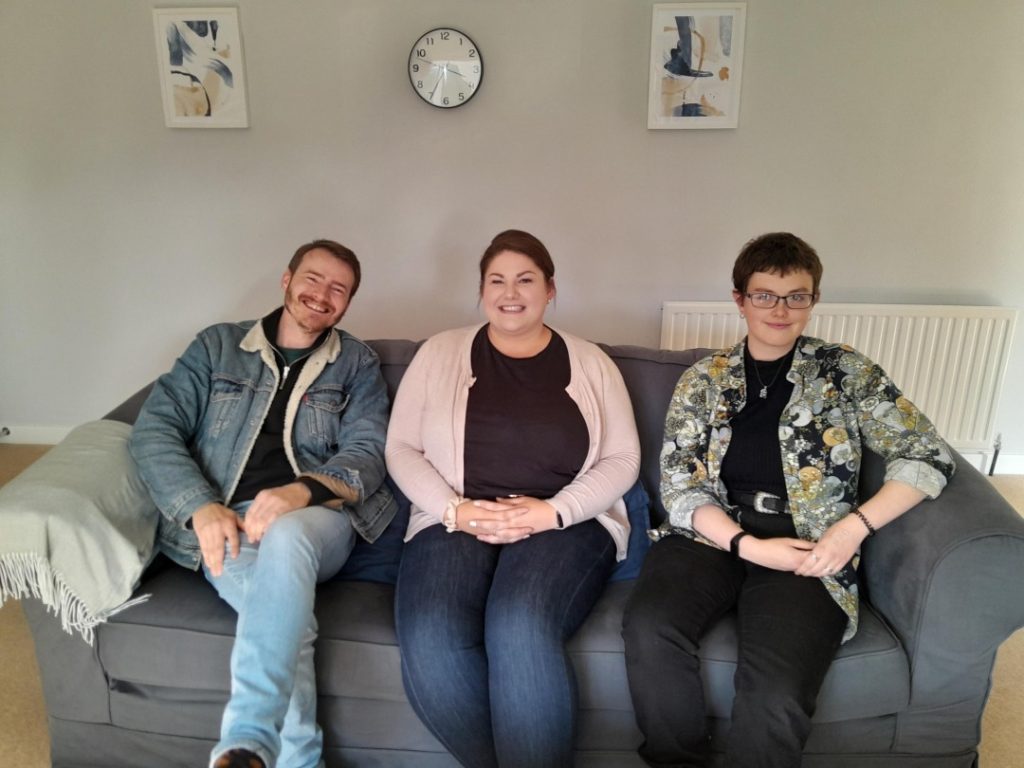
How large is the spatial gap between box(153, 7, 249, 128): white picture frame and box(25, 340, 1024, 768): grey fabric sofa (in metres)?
1.96

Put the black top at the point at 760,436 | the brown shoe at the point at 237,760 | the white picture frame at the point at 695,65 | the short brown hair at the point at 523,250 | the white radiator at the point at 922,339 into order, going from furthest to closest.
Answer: the white radiator at the point at 922,339 < the white picture frame at the point at 695,65 < the short brown hair at the point at 523,250 < the black top at the point at 760,436 < the brown shoe at the point at 237,760

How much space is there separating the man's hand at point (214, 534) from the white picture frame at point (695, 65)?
209 centimetres

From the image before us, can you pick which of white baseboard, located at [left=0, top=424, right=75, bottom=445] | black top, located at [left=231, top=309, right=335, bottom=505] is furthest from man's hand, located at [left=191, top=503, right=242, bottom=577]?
white baseboard, located at [left=0, top=424, right=75, bottom=445]

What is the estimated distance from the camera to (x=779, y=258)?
1.50 meters

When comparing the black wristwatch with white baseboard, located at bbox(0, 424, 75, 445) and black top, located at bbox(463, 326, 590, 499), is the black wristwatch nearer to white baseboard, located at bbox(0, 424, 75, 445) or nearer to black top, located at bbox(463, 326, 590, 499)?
black top, located at bbox(463, 326, 590, 499)

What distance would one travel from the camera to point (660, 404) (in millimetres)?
1837

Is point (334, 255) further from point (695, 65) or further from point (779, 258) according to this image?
point (695, 65)

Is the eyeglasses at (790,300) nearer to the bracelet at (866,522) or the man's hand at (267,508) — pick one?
the bracelet at (866,522)

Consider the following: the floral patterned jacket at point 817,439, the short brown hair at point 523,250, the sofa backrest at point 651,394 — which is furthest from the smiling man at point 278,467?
the floral patterned jacket at point 817,439

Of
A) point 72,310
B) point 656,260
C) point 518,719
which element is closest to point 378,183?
point 656,260

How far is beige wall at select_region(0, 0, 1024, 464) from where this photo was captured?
2.65 m

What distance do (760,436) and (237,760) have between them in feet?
3.82

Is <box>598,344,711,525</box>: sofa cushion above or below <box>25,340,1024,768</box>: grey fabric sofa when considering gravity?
above

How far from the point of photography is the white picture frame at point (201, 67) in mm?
2684
